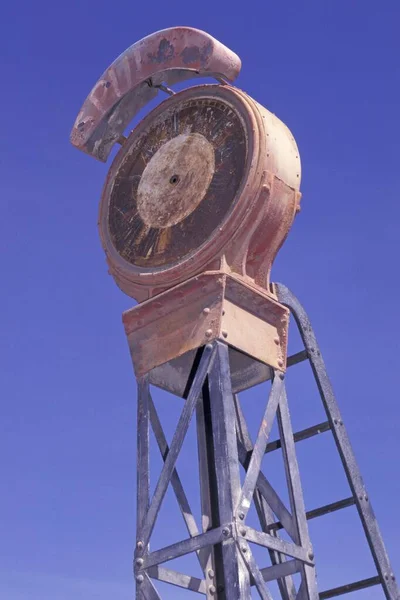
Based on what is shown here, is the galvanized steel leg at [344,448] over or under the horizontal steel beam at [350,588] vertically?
over

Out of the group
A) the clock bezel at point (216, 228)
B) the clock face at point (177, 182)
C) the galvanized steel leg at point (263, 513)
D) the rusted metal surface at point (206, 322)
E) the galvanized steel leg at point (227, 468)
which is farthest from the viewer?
the galvanized steel leg at point (263, 513)

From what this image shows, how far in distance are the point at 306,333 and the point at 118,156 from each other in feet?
9.91

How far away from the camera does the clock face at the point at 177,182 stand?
35.3ft

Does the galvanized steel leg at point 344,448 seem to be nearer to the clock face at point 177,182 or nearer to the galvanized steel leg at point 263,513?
the galvanized steel leg at point 263,513

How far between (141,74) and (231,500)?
525 cm

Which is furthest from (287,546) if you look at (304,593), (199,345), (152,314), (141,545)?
(152,314)

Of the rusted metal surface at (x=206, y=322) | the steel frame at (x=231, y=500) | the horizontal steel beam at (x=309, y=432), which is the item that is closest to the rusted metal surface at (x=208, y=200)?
the rusted metal surface at (x=206, y=322)

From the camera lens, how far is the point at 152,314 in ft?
35.0

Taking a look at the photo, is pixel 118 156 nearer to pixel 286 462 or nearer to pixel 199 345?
pixel 199 345

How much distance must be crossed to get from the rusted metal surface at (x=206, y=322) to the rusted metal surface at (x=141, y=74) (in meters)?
2.54

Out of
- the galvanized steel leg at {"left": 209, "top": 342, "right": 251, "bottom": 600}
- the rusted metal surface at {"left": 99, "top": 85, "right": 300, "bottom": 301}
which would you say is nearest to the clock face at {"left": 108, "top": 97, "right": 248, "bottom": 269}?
the rusted metal surface at {"left": 99, "top": 85, "right": 300, "bottom": 301}

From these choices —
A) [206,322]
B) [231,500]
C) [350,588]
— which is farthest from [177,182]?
[350,588]

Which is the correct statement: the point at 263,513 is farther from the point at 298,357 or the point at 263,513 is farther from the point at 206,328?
the point at 206,328

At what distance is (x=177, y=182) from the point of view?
445 inches
